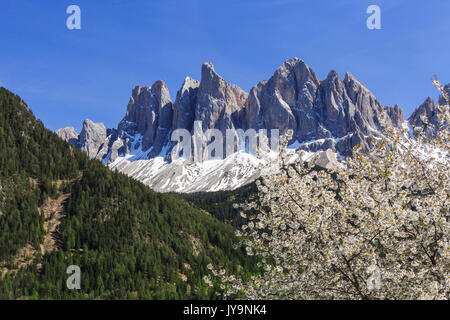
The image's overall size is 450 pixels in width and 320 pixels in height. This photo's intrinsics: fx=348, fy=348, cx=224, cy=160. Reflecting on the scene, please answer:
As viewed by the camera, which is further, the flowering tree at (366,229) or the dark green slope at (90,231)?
the dark green slope at (90,231)

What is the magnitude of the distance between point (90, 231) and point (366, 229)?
5337 inches

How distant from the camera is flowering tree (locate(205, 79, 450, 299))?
1543 centimetres

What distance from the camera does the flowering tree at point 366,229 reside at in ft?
50.6

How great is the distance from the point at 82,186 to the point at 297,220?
14656cm

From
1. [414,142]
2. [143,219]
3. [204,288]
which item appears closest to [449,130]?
[414,142]

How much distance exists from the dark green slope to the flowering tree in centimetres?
10332

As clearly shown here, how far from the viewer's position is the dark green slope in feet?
373

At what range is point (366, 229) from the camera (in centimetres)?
1554

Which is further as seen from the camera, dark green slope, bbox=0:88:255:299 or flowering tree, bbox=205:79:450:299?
dark green slope, bbox=0:88:255:299

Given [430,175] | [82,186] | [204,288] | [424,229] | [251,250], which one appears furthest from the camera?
[82,186]

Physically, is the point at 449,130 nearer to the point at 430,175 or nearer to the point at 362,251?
the point at 430,175

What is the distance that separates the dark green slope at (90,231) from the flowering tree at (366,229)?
10332 centimetres

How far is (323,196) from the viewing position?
55.7 ft
